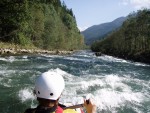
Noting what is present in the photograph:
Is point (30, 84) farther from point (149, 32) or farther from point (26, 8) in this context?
point (149, 32)

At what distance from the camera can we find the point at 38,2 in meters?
18.1

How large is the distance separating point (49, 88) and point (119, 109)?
985 cm

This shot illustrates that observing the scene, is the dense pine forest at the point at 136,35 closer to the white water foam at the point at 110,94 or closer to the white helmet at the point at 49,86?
the white water foam at the point at 110,94

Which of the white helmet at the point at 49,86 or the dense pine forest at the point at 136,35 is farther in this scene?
the dense pine forest at the point at 136,35

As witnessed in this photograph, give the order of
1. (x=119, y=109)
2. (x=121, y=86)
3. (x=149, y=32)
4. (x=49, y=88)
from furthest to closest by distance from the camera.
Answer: (x=149, y=32), (x=121, y=86), (x=119, y=109), (x=49, y=88)

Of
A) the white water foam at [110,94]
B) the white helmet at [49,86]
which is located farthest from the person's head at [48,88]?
the white water foam at [110,94]

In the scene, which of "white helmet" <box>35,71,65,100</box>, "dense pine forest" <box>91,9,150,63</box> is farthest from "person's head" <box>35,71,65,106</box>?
"dense pine forest" <box>91,9,150,63</box>

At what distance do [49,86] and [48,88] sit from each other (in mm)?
22

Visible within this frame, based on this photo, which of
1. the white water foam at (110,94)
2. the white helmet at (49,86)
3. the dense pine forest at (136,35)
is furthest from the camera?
the dense pine forest at (136,35)

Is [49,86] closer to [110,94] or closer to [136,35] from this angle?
[110,94]

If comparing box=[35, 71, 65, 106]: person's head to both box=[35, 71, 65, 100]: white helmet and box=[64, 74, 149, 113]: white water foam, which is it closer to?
box=[35, 71, 65, 100]: white helmet

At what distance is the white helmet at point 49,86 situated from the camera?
3254 millimetres

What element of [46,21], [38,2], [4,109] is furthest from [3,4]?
[46,21]

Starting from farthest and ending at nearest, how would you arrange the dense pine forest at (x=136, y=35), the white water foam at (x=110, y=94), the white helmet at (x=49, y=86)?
the dense pine forest at (x=136, y=35) → the white water foam at (x=110, y=94) → the white helmet at (x=49, y=86)
